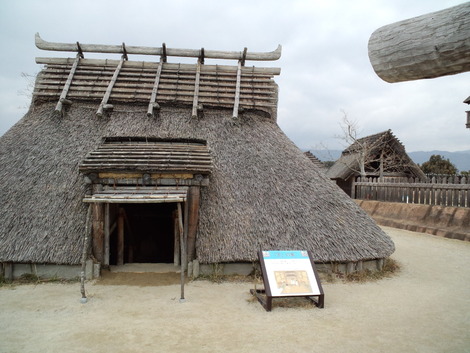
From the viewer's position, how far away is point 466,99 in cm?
1513

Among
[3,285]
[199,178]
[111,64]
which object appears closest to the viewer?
[3,285]

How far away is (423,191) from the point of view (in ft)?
51.4

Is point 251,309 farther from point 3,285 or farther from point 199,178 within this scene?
point 3,285

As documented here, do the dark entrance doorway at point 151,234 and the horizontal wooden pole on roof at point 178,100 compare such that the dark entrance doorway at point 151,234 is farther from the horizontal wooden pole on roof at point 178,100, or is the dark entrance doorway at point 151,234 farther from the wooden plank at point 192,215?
the wooden plank at point 192,215

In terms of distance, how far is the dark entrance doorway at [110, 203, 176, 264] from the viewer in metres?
12.6

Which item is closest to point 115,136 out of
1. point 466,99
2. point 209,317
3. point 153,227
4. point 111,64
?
point 111,64

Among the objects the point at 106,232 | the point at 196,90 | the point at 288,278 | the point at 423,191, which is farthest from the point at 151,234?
the point at 423,191

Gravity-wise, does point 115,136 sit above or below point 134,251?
above

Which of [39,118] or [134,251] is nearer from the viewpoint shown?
[39,118]

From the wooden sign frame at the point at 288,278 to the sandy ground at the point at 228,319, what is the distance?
308 mm

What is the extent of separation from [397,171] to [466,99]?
30.2 feet

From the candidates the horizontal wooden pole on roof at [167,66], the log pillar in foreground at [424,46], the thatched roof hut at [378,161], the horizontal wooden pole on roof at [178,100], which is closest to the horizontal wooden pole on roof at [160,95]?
the horizontal wooden pole on roof at [178,100]

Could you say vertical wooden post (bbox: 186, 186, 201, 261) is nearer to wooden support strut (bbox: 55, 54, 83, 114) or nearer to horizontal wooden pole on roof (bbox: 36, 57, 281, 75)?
wooden support strut (bbox: 55, 54, 83, 114)

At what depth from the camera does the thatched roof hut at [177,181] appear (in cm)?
805
